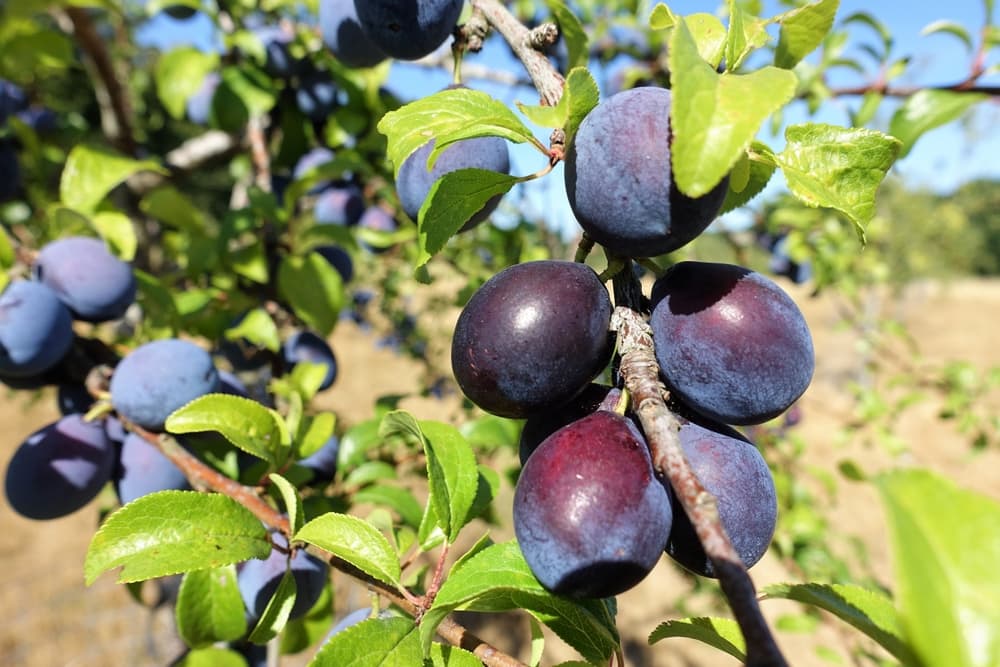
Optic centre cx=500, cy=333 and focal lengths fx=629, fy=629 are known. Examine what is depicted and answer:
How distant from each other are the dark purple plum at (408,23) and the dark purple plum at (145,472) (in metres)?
0.64

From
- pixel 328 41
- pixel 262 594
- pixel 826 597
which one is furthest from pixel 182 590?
pixel 328 41

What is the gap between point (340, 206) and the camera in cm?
150

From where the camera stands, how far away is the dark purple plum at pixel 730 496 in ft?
1.50

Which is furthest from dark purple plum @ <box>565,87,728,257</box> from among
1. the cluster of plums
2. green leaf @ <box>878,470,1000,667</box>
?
green leaf @ <box>878,470,1000,667</box>

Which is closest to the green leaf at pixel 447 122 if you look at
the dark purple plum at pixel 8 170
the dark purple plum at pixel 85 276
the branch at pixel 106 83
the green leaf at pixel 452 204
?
the green leaf at pixel 452 204

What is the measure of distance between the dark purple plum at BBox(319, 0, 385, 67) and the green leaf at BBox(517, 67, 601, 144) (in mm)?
586

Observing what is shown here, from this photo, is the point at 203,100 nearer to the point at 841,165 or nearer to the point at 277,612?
the point at 277,612

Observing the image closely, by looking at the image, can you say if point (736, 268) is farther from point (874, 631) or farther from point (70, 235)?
point (70, 235)

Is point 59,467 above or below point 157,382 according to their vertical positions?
below

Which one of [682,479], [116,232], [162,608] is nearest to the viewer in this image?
[682,479]

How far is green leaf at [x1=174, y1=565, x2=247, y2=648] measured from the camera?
75 centimetres

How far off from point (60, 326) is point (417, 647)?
2.47 ft

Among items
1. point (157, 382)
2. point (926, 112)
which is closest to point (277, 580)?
point (157, 382)

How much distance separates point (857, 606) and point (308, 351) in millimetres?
1036
